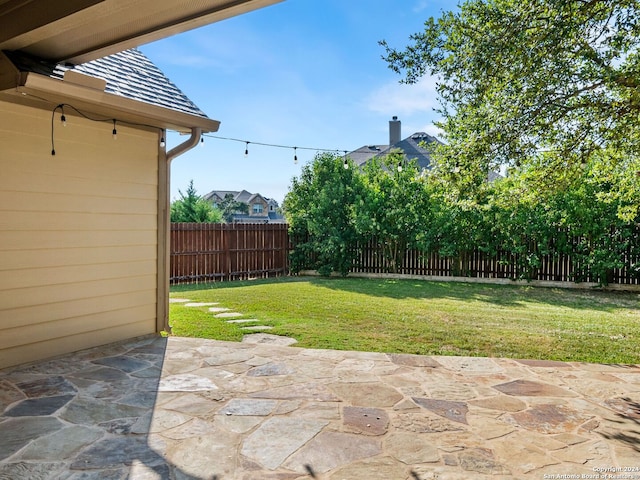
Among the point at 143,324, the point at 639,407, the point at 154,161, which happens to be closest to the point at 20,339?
the point at 143,324

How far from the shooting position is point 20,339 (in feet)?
11.8

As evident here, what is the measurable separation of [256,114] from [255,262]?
8.41 m

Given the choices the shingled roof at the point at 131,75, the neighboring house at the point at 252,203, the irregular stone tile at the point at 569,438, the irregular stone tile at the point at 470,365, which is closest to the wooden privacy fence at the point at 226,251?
the shingled roof at the point at 131,75

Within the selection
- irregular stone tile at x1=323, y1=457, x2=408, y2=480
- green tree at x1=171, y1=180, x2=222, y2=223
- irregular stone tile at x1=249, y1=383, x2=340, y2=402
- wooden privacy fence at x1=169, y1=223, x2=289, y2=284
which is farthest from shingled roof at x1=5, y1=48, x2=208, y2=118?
green tree at x1=171, y1=180, x2=222, y2=223

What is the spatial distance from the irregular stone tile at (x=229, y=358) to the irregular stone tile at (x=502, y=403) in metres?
1.86

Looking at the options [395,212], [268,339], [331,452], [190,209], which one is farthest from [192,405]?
[190,209]

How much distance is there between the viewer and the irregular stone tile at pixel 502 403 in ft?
9.32

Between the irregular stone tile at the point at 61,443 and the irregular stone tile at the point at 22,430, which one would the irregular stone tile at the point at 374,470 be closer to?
the irregular stone tile at the point at 61,443

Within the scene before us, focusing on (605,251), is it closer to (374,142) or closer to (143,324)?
(143,324)

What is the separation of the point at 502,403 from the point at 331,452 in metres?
1.28

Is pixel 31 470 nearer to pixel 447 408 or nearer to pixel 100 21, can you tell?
pixel 447 408

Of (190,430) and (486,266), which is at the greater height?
(486,266)

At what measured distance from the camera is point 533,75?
420 cm

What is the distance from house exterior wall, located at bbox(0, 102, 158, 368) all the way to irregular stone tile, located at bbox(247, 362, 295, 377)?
1.64 meters
